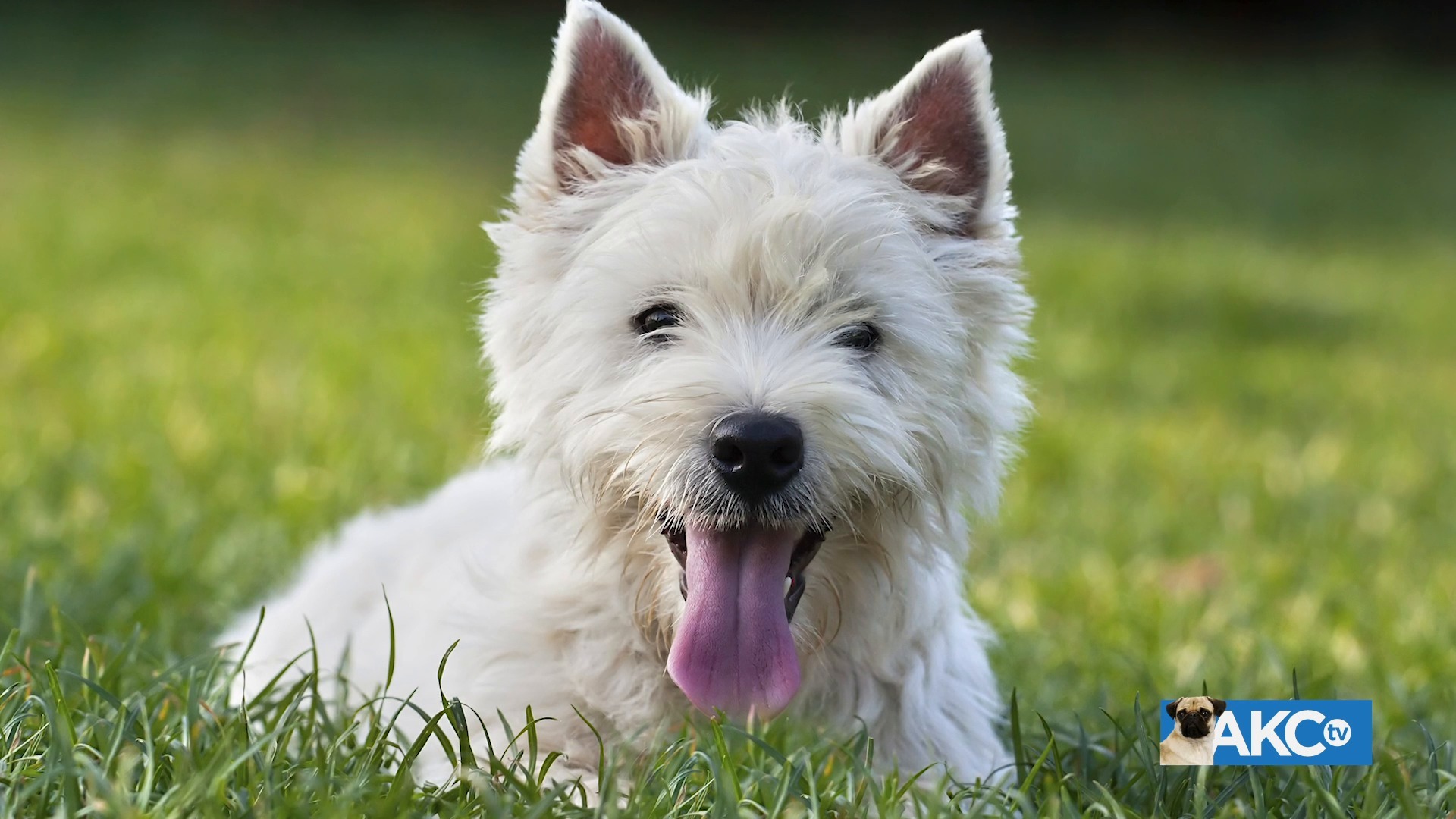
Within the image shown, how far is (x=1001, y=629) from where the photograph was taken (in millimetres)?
5824

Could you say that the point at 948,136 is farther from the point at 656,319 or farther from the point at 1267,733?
the point at 1267,733

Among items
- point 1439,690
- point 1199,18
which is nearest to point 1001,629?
point 1439,690

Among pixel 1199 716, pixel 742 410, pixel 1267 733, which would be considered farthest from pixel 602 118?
pixel 1267 733

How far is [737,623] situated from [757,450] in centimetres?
44

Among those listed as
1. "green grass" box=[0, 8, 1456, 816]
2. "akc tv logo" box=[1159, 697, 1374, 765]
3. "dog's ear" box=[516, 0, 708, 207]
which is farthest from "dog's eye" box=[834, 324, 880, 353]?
"akc tv logo" box=[1159, 697, 1374, 765]

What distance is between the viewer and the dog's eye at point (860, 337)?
3701 millimetres

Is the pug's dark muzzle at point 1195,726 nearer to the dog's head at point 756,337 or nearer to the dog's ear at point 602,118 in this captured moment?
the dog's head at point 756,337

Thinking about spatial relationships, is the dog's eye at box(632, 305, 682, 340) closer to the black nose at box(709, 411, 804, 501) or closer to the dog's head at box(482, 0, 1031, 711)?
the dog's head at box(482, 0, 1031, 711)

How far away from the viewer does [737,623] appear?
11.5ft

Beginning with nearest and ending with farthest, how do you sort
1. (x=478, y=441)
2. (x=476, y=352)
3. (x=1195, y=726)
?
1. (x=1195, y=726)
2. (x=478, y=441)
3. (x=476, y=352)

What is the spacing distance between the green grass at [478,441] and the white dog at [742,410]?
0.25 m

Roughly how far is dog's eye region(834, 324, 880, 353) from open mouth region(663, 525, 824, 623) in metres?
0.48

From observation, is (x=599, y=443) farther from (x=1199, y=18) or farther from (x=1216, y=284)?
(x=1199, y=18)

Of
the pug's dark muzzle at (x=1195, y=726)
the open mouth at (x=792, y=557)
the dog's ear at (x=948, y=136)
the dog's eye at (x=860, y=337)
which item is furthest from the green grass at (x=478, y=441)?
the dog's ear at (x=948, y=136)
